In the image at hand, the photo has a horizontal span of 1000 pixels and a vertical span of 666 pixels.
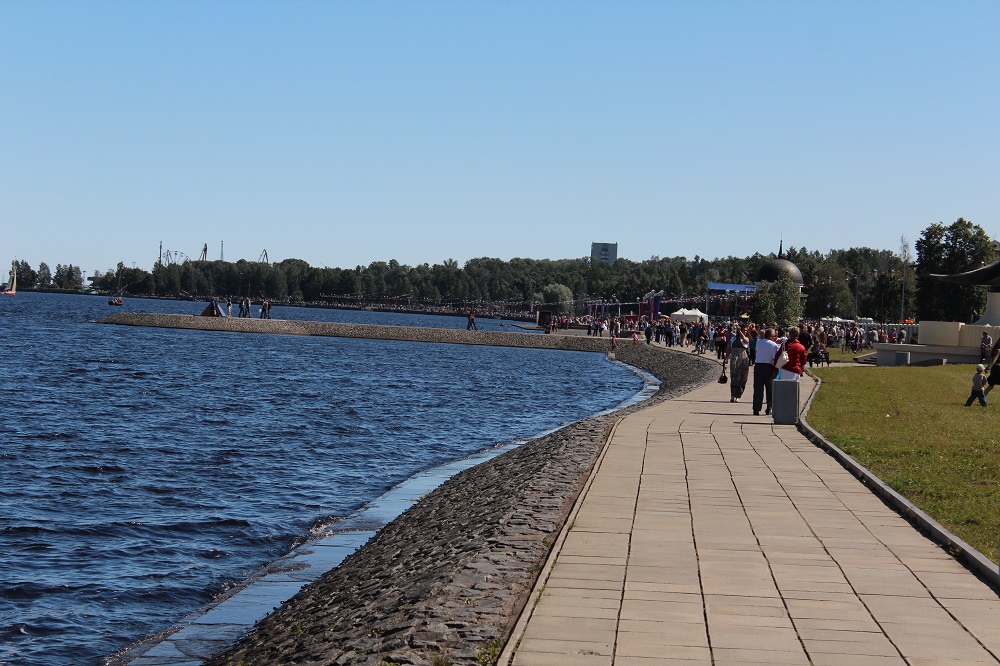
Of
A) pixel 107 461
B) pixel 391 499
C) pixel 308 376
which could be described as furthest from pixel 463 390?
pixel 391 499

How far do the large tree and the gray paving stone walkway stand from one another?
81.0 m

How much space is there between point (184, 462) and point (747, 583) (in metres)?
14.5

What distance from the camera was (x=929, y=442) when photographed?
15422mm

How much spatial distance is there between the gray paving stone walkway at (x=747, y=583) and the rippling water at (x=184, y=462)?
4.44 meters

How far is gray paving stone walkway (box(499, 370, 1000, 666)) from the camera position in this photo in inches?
237

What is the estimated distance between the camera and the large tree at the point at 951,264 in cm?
8638

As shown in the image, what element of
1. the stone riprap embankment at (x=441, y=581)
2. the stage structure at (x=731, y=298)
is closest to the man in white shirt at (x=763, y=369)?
the stone riprap embankment at (x=441, y=581)

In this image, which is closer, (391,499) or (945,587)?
(945,587)

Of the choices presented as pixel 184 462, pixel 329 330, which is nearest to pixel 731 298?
pixel 329 330

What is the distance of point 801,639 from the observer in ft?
20.4

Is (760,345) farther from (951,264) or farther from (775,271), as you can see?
(775,271)

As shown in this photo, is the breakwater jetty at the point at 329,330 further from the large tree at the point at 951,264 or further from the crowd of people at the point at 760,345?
the large tree at the point at 951,264

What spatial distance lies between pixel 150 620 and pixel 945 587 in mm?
6972

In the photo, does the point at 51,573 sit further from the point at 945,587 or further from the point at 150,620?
the point at 945,587
